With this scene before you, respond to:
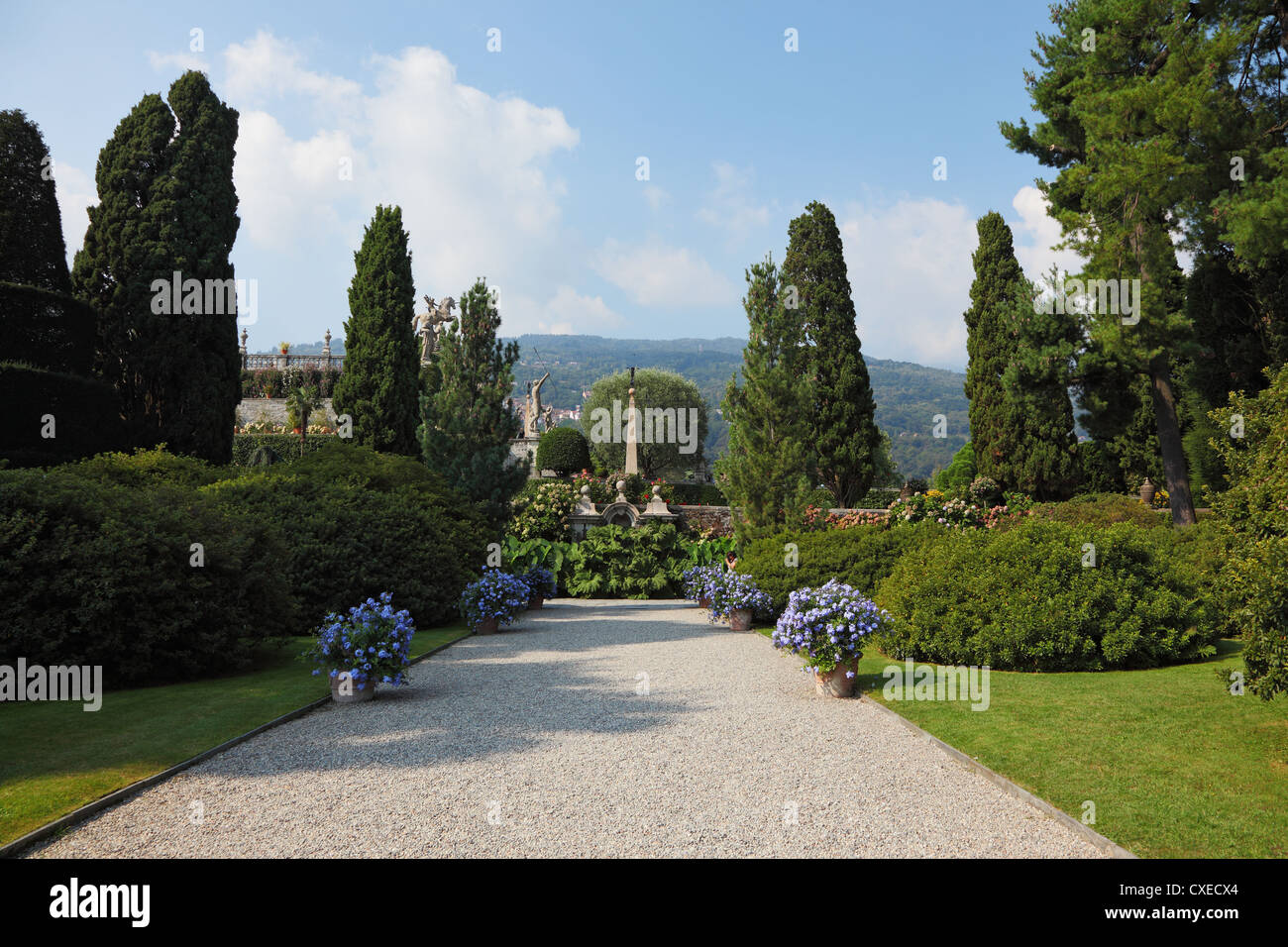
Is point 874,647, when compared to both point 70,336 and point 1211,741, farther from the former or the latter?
point 70,336

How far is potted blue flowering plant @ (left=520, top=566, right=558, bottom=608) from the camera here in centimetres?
1549

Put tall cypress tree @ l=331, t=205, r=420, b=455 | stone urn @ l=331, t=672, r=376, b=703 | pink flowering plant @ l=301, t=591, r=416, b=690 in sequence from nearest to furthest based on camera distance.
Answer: stone urn @ l=331, t=672, r=376, b=703 < pink flowering plant @ l=301, t=591, r=416, b=690 < tall cypress tree @ l=331, t=205, r=420, b=455

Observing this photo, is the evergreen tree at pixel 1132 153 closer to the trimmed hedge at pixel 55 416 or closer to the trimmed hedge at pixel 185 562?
the trimmed hedge at pixel 185 562

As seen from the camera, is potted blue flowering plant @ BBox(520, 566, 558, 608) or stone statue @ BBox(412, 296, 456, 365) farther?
stone statue @ BBox(412, 296, 456, 365)

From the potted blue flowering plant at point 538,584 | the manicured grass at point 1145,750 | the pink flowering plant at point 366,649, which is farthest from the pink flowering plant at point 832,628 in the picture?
the potted blue flowering plant at point 538,584

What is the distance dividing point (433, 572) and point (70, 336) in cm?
763

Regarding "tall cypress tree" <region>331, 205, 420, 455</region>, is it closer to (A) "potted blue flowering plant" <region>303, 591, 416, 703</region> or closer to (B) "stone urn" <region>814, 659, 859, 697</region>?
(A) "potted blue flowering plant" <region>303, 591, 416, 703</region>

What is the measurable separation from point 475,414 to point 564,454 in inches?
674

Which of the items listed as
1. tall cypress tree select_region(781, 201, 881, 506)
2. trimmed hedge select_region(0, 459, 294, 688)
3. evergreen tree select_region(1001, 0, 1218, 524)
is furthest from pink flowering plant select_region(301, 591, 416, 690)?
tall cypress tree select_region(781, 201, 881, 506)

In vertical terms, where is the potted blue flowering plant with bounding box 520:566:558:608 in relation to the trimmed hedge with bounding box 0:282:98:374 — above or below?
below

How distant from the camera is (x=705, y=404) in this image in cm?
5606

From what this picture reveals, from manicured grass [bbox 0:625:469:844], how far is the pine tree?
8.29m

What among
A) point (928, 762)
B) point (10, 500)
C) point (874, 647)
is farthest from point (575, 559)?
point (928, 762)

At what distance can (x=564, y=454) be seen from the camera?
32.8 meters
